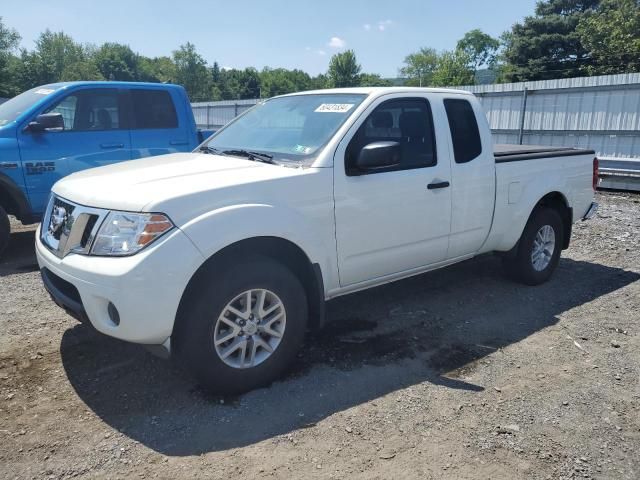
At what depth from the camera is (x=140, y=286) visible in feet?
9.28

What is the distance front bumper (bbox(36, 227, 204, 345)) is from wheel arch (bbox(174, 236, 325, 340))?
0.13 meters

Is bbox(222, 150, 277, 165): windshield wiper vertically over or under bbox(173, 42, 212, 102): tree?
under

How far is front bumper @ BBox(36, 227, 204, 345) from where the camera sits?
284cm

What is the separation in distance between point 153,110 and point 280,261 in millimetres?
4744

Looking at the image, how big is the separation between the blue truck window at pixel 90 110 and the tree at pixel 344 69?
5941cm

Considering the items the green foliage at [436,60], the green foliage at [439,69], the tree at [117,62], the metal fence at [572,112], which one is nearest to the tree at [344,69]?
the green foliage at [436,60]

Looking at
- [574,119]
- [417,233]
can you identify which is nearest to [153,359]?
[417,233]

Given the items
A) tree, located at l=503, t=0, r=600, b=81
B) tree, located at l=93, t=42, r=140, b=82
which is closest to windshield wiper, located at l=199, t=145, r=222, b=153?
tree, located at l=503, t=0, r=600, b=81

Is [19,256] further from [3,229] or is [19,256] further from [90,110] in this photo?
[90,110]

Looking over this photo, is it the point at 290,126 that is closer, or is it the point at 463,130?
the point at 290,126

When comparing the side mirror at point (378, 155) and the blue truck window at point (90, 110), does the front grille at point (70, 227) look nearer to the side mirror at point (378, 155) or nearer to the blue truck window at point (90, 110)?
the side mirror at point (378, 155)

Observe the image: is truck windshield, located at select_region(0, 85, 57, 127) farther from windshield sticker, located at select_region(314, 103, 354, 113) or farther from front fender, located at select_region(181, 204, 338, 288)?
front fender, located at select_region(181, 204, 338, 288)

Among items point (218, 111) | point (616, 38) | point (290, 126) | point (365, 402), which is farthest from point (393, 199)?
point (616, 38)

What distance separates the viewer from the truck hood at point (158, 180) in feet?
9.93
